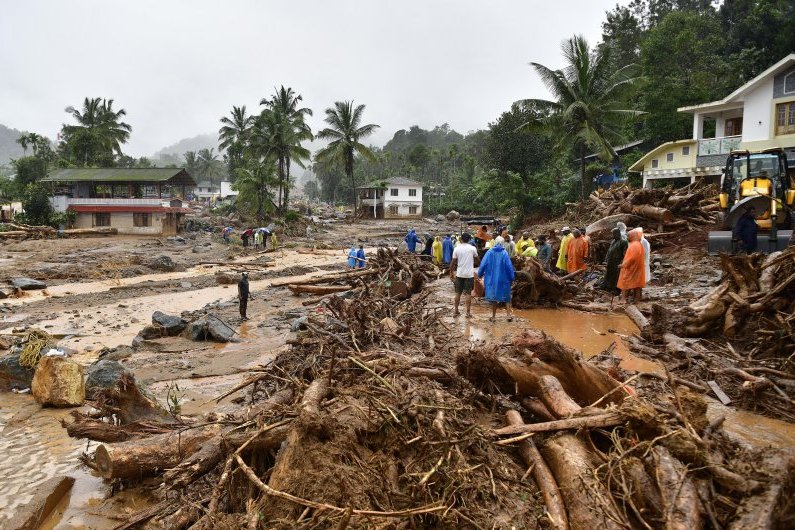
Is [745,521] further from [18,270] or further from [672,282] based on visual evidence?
[18,270]

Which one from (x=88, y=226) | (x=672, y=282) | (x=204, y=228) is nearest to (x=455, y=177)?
(x=204, y=228)

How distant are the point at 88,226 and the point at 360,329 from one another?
39120 millimetres

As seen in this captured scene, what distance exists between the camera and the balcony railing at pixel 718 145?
24.6m

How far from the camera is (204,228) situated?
42031 mm

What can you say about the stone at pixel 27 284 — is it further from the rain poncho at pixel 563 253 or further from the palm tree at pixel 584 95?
the palm tree at pixel 584 95

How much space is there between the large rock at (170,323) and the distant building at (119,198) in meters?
29.1

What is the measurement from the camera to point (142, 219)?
125ft

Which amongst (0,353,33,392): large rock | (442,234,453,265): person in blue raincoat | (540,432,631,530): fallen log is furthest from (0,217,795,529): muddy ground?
(442,234,453,265): person in blue raincoat

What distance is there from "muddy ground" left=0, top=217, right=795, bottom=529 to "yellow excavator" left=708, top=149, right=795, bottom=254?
1012 mm

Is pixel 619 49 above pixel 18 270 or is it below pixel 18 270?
above

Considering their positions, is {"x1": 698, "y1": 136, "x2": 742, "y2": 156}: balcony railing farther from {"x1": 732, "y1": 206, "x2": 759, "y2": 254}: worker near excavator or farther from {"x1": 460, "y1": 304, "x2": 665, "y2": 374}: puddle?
{"x1": 460, "y1": 304, "x2": 665, "y2": 374}: puddle

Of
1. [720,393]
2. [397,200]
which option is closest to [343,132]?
[397,200]

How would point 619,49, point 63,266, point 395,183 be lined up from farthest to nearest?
1. point 395,183
2. point 619,49
3. point 63,266

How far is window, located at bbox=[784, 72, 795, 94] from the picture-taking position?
22.3 metres
